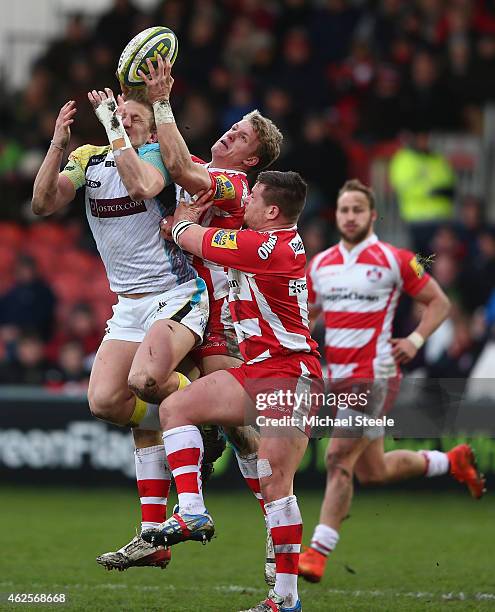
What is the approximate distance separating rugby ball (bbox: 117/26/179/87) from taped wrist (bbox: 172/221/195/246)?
Result: 851mm

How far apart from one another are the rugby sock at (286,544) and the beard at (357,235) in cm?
302

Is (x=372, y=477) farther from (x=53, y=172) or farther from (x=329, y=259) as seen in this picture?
(x=53, y=172)

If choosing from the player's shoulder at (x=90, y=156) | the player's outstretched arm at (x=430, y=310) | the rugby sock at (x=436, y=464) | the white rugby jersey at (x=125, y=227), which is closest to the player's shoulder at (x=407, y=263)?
the player's outstretched arm at (x=430, y=310)

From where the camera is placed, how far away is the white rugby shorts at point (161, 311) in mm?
7812

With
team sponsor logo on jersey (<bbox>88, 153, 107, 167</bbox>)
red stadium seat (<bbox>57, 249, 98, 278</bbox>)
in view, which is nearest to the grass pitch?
team sponsor logo on jersey (<bbox>88, 153, 107, 167</bbox>)

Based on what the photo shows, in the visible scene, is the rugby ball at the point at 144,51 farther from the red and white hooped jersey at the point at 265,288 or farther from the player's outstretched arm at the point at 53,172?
the red and white hooped jersey at the point at 265,288

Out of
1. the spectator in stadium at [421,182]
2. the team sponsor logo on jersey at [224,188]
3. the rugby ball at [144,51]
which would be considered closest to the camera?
the rugby ball at [144,51]

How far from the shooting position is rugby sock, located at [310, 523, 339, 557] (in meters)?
9.18

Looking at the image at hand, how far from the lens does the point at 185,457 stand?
7.36 meters

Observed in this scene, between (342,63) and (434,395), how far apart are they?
778 centimetres

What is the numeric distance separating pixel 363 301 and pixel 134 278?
2298 millimetres

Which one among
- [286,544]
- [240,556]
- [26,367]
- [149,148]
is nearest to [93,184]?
[149,148]

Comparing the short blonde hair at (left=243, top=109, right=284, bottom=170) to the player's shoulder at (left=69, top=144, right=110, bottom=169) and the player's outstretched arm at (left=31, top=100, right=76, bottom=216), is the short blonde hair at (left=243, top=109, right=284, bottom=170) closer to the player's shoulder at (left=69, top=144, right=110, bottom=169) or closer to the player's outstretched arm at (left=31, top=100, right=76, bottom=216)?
the player's shoulder at (left=69, top=144, right=110, bottom=169)

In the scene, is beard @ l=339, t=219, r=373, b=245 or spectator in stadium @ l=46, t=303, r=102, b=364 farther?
spectator in stadium @ l=46, t=303, r=102, b=364
